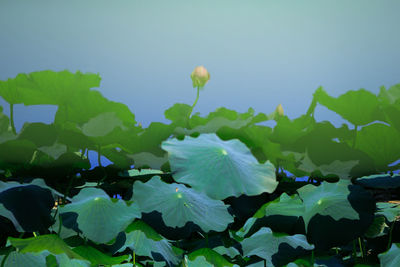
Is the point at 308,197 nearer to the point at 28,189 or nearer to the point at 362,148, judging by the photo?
the point at 362,148

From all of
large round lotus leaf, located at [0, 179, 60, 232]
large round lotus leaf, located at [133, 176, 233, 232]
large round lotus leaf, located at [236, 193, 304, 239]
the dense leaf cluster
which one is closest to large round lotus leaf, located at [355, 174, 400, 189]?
the dense leaf cluster

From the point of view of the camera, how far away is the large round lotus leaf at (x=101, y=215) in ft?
1.36

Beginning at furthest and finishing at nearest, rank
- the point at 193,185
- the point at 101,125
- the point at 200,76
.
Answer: the point at 200,76 < the point at 101,125 < the point at 193,185

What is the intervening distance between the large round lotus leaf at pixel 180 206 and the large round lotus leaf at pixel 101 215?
3cm

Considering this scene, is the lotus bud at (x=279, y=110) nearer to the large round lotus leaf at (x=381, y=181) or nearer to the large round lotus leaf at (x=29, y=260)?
the large round lotus leaf at (x=381, y=181)

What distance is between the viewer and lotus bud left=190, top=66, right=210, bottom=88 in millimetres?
684

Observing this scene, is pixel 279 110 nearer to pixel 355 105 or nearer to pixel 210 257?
pixel 355 105

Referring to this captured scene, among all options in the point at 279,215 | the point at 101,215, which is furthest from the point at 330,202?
the point at 101,215

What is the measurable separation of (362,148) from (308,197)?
17 cm

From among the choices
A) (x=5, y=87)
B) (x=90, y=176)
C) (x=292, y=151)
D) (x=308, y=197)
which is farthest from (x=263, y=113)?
(x=5, y=87)

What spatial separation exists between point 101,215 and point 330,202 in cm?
29

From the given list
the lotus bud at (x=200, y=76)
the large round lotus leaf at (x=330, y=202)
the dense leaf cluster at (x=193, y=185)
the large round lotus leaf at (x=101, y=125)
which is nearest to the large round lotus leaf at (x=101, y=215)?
the dense leaf cluster at (x=193, y=185)

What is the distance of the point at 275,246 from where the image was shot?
468 millimetres

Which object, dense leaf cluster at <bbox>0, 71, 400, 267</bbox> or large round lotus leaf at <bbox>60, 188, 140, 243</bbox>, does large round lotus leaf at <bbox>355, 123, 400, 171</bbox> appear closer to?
dense leaf cluster at <bbox>0, 71, 400, 267</bbox>
